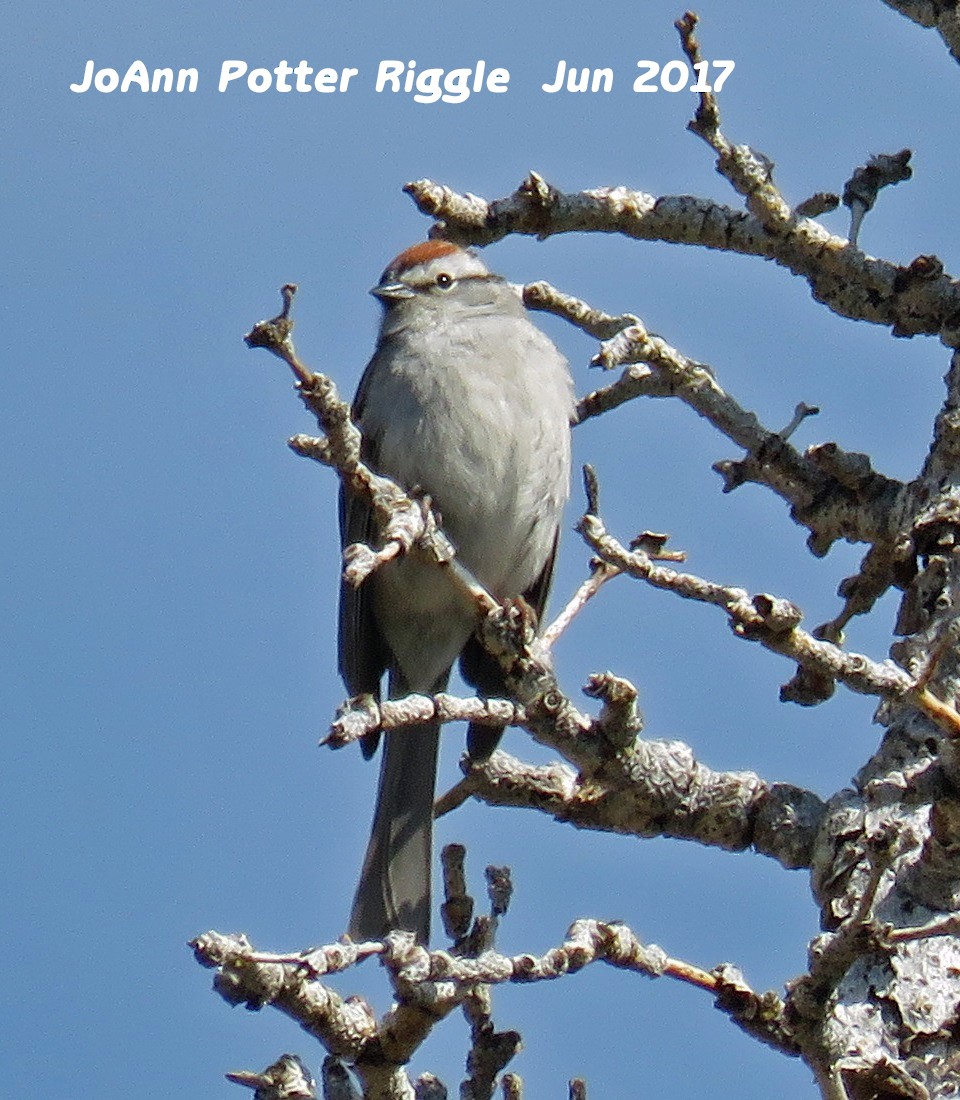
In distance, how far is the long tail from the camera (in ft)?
15.9

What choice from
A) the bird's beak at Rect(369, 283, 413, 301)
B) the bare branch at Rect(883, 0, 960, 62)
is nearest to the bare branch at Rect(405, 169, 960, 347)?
the bare branch at Rect(883, 0, 960, 62)

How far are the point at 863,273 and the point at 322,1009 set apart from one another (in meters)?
2.69

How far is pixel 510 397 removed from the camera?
17.7 feet

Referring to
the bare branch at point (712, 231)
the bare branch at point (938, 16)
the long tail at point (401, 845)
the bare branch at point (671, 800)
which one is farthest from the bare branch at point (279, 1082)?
the bare branch at point (938, 16)

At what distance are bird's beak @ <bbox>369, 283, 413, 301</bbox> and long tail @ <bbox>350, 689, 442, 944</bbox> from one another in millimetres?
1695

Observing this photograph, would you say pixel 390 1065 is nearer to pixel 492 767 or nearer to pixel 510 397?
pixel 492 767

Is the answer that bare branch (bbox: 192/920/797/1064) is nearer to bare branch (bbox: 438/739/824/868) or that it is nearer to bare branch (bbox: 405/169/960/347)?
bare branch (bbox: 438/739/824/868)

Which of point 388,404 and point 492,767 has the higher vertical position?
point 388,404

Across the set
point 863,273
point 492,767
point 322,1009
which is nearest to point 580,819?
point 492,767

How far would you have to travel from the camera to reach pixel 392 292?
20.1ft

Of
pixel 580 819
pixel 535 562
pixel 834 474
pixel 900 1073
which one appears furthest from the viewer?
pixel 535 562

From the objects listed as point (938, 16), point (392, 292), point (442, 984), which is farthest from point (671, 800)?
point (392, 292)

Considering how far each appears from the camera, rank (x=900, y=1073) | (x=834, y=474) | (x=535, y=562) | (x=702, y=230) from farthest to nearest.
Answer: (x=535, y=562) < (x=702, y=230) < (x=834, y=474) < (x=900, y=1073)

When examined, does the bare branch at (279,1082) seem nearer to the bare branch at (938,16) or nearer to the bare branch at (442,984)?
the bare branch at (442,984)
